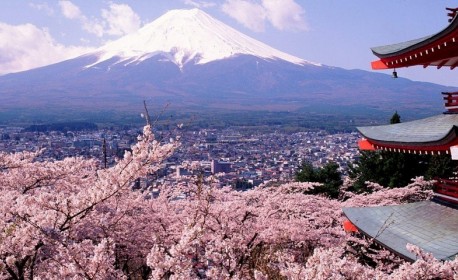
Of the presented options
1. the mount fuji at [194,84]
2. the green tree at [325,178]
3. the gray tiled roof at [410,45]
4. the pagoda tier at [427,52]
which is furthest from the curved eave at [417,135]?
the mount fuji at [194,84]

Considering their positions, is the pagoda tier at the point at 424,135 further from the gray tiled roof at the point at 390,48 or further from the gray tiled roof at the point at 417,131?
the gray tiled roof at the point at 390,48

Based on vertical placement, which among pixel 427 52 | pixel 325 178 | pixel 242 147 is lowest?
pixel 242 147

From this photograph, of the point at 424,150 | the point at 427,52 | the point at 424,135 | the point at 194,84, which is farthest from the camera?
the point at 194,84

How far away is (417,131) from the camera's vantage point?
6836mm

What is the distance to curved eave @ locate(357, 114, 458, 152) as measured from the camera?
228 inches

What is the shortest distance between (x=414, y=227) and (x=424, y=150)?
1.00 metres

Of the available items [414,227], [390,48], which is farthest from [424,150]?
[390,48]

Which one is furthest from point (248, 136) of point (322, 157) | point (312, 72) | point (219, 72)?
point (312, 72)

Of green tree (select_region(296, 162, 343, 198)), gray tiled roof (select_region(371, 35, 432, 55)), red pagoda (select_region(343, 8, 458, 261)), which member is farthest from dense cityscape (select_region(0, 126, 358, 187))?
red pagoda (select_region(343, 8, 458, 261))

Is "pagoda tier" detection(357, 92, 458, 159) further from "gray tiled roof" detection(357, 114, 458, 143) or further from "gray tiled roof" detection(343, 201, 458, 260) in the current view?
"gray tiled roof" detection(343, 201, 458, 260)

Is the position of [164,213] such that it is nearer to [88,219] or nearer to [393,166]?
[88,219]

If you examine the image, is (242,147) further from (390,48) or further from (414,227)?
(414,227)

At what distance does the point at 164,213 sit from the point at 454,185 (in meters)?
5.17

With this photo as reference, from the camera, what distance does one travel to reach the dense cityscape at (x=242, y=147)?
31.9m
